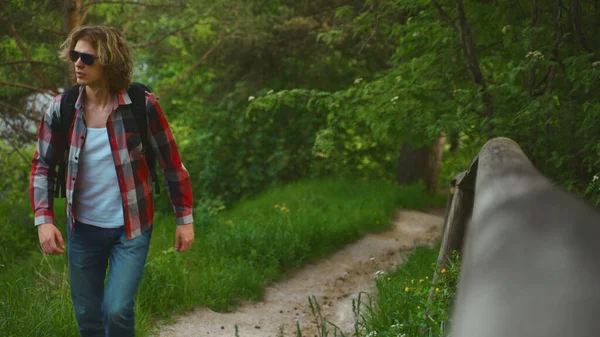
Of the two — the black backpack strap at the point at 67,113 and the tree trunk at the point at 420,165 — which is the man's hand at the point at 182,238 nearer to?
the black backpack strap at the point at 67,113

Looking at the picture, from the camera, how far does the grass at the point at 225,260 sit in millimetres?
4965

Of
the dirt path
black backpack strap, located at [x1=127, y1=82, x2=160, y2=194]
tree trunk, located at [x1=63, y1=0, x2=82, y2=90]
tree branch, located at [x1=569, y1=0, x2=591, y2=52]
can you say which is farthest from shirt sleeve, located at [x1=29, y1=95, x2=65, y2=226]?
tree trunk, located at [x1=63, y1=0, x2=82, y2=90]

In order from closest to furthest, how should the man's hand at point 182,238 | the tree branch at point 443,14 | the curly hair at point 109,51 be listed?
the curly hair at point 109,51 → the man's hand at point 182,238 → the tree branch at point 443,14

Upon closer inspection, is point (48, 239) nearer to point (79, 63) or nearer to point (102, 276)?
point (102, 276)

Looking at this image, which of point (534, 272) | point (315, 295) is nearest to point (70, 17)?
point (315, 295)

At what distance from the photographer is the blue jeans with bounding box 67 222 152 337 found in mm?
3260

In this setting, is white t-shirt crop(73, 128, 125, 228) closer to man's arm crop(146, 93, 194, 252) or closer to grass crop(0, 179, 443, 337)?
man's arm crop(146, 93, 194, 252)

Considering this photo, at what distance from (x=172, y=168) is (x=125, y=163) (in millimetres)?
316

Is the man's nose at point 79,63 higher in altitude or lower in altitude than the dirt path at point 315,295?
higher

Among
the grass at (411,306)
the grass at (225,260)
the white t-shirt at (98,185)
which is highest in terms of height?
the white t-shirt at (98,185)

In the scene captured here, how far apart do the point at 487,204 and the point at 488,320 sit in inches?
32.6

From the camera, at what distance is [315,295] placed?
6828 mm

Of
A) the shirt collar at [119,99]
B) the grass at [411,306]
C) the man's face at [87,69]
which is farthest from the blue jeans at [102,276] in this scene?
the grass at [411,306]

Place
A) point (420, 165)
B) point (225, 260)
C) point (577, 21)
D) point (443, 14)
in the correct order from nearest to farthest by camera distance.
Answer: point (577, 21) → point (443, 14) → point (225, 260) → point (420, 165)
